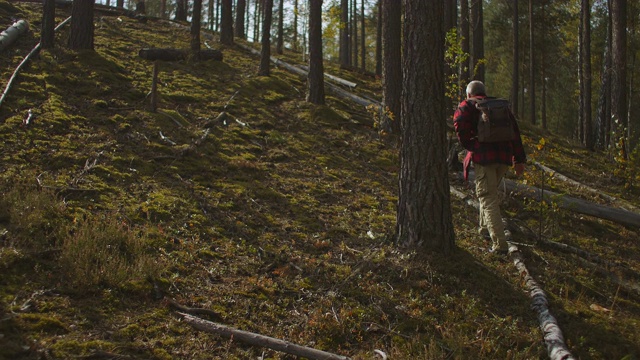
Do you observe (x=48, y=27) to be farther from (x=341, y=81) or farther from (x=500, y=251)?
(x=500, y=251)

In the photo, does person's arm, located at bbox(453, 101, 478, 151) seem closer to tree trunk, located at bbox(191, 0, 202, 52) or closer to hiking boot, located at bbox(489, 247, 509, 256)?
hiking boot, located at bbox(489, 247, 509, 256)

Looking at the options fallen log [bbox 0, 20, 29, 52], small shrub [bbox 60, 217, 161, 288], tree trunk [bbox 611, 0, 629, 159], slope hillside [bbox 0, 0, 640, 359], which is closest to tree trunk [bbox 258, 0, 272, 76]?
slope hillside [bbox 0, 0, 640, 359]

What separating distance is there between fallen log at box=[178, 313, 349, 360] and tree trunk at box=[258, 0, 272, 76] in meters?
13.4

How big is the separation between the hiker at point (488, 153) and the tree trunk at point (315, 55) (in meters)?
8.27

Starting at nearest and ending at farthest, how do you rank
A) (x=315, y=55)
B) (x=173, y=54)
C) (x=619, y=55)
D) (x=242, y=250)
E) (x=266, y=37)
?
(x=242, y=250) < (x=619, y=55) < (x=315, y=55) < (x=266, y=37) < (x=173, y=54)

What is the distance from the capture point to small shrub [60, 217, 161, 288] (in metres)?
5.22

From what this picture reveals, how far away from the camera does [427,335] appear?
5059 millimetres

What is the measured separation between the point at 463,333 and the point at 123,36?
18.0 m

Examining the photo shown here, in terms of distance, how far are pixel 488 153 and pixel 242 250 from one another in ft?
11.7

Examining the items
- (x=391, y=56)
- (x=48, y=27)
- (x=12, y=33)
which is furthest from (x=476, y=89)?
(x=12, y=33)

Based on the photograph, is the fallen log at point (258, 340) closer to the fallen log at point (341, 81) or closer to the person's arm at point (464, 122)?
the person's arm at point (464, 122)

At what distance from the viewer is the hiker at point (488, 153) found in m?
6.86

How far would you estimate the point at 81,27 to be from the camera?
1441 centimetres

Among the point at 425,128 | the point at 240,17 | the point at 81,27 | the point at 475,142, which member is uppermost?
the point at 240,17
